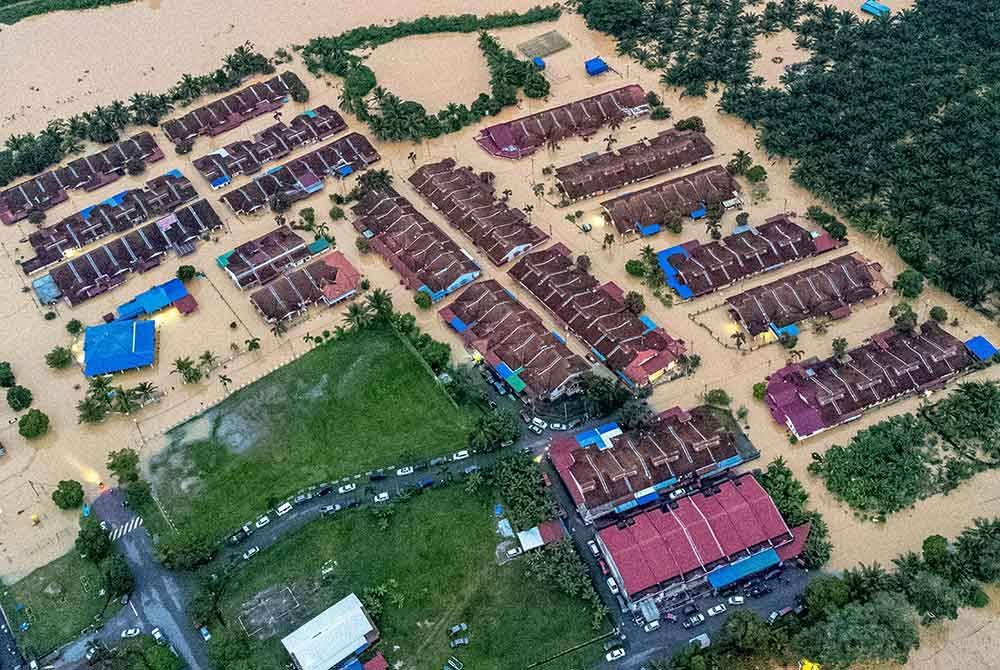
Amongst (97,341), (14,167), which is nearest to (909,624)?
(97,341)

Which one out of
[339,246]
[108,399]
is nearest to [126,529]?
[108,399]

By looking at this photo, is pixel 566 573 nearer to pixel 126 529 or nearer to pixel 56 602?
pixel 126 529

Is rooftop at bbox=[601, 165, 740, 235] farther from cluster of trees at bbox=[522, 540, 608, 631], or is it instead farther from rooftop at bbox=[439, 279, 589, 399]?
cluster of trees at bbox=[522, 540, 608, 631]

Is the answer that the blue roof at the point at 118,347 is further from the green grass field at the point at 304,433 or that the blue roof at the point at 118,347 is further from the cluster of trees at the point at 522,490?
the cluster of trees at the point at 522,490

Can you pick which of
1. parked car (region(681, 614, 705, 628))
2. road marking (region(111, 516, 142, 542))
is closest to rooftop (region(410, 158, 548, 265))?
parked car (region(681, 614, 705, 628))

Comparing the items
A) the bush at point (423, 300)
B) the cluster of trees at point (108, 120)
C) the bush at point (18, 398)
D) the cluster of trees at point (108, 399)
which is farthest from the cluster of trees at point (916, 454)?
the cluster of trees at point (108, 120)

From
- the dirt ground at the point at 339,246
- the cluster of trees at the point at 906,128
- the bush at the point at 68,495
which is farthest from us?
the cluster of trees at the point at 906,128
